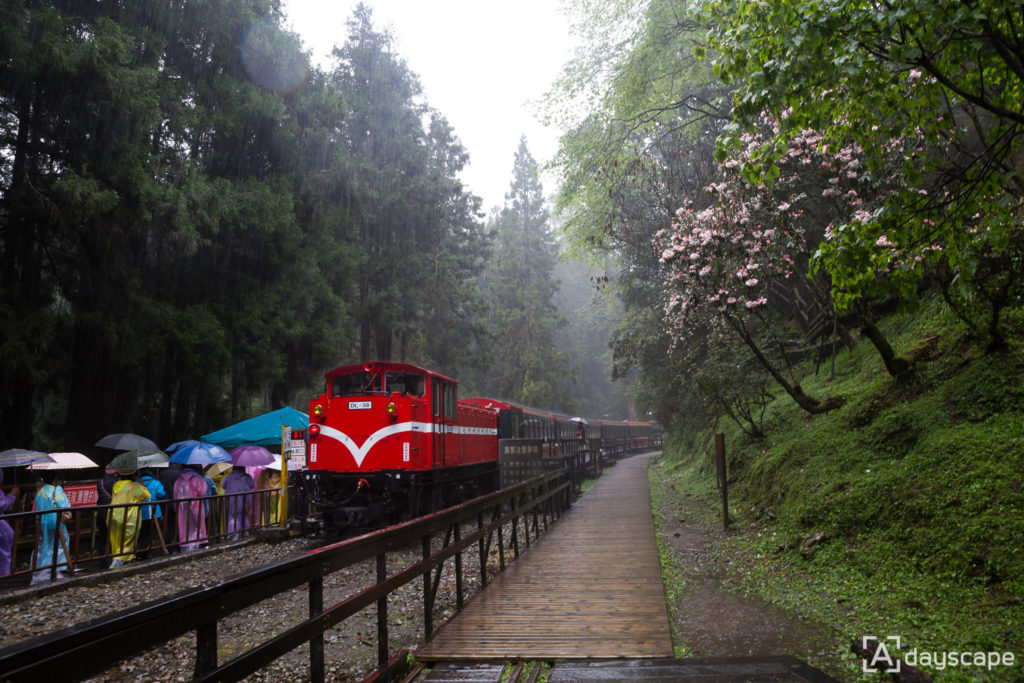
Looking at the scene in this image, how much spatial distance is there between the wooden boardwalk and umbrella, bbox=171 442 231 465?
719 centimetres

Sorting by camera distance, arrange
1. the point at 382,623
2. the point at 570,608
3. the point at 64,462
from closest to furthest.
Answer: the point at 382,623
the point at 570,608
the point at 64,462

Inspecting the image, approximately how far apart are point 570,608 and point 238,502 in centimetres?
916

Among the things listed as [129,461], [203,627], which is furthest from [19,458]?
[203,627]

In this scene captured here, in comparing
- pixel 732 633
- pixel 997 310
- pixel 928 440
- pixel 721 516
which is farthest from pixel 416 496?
pixel 997 310

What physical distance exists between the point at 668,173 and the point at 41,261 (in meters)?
14.9

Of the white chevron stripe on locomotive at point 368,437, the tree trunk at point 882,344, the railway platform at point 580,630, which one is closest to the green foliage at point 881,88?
the tree trunk at point 882,344

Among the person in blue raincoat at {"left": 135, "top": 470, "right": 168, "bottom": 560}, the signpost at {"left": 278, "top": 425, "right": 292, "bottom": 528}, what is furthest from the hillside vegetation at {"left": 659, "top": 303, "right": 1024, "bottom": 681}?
the person in blue raincoat at {"left": 135, "top": 470, "right": 168, "bottom": 560}

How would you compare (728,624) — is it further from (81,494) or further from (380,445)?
(81,494)

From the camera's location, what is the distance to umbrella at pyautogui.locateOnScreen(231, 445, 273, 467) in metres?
14.3

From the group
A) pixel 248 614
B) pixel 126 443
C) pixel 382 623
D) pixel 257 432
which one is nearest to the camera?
pixel 382 623

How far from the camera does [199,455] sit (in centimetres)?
1303

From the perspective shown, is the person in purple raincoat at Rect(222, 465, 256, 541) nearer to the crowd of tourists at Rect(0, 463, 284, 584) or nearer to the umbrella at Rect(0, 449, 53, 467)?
the crowd of tourists at Rect(0, 463, 284, 584)

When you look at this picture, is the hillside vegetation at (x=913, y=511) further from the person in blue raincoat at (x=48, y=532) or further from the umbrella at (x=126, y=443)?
the umbrella at (x=126, y=443)

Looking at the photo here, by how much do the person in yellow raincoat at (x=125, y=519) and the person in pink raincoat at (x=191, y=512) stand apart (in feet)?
2.28
